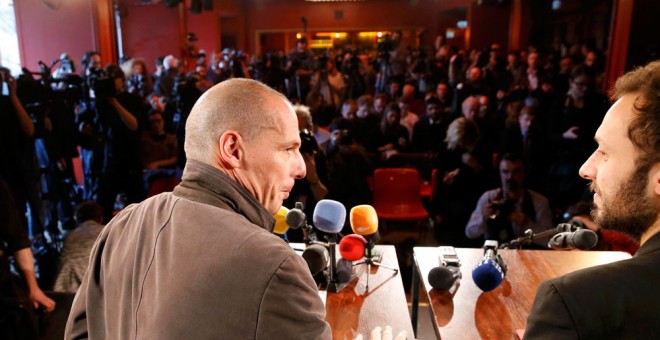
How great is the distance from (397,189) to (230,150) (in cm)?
309

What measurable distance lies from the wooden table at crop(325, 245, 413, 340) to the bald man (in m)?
0.63

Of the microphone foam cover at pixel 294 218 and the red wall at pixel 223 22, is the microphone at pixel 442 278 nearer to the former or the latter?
the microphone foam cover at pixel 294 218

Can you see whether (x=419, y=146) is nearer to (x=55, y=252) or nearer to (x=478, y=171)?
(x=478, y=171)

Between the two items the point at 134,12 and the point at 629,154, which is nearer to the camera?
the point at 629,154

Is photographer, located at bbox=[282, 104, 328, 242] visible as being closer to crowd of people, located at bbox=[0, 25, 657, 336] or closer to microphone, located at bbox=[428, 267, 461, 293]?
crowd of people, located at bbox=[0, 25, 657, 336]

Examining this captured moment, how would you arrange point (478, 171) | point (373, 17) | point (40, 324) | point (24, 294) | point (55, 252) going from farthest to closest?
point (373, 17), point (478, 171), point (55, 252), point (40, 324), point (24, 294)

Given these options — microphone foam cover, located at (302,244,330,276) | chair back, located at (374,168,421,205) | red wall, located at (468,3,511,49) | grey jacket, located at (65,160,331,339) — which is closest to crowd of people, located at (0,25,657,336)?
chair back, located at (374,168,421,205)

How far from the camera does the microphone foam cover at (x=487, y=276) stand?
1.76 metres

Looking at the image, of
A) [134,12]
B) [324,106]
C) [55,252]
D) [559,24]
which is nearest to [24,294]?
[55,252]

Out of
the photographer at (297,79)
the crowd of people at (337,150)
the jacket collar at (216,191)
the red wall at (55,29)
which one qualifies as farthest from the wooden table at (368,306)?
the red wall at (55,29)

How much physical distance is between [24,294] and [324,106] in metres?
4.01

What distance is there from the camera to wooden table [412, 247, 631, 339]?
A: 5.26ft

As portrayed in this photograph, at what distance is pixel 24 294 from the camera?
2256 mm

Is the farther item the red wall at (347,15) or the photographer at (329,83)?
the red wall at (347,15)
